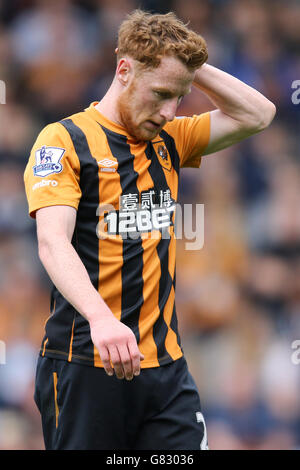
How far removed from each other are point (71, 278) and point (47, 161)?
0.52 meters

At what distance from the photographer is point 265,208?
20.9 ft

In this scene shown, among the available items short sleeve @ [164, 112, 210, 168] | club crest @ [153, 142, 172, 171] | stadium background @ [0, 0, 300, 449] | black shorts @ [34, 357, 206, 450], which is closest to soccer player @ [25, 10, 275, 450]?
black shorts @ [34, 357, 206, 450]

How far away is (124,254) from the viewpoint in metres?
3.06

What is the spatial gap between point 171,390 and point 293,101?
13.7ft

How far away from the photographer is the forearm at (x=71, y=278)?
8.54 ft

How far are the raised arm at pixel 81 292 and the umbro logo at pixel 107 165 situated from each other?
0.27m

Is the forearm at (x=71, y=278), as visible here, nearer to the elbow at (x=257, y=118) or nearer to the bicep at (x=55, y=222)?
the bicep at (x=55, y=222)

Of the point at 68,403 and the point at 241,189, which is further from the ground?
the point at 241,189

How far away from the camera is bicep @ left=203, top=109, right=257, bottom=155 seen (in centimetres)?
359

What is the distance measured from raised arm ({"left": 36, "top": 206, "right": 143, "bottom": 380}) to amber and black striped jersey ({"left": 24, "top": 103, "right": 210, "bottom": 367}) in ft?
0.36

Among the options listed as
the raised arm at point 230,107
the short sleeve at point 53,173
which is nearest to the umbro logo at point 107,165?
the short sleeve at point 53,173

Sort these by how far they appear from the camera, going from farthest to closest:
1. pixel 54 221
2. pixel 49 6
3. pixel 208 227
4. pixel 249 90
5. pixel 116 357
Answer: pixel 49 6 → pixel 208 227 → pixel 249 90 → pixel 54 221 → pixel 116 357
